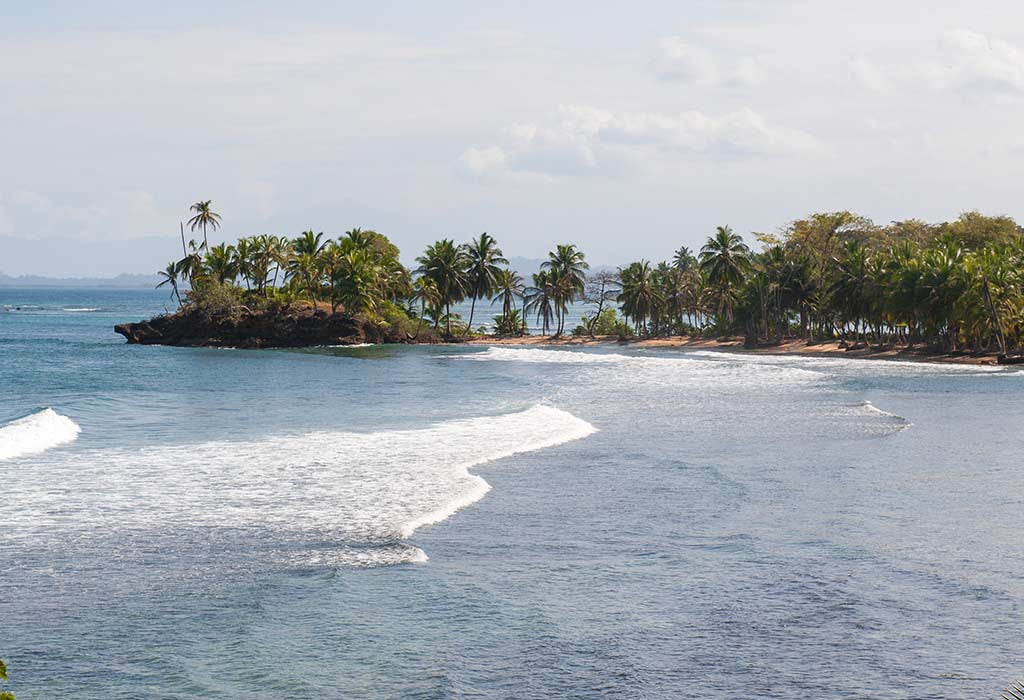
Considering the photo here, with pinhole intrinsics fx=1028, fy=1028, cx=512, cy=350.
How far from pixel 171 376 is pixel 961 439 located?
4145cm

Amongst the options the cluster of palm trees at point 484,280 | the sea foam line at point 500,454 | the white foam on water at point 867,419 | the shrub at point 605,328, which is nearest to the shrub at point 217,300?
the cluster of palm trees at point 484,280

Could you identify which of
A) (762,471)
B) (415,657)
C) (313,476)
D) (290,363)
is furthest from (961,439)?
(290,363)

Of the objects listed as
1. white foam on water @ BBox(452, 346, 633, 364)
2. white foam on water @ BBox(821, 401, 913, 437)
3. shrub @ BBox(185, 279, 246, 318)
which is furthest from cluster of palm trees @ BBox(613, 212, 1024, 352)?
shrub @ BBox(185, 279, 246, 318)

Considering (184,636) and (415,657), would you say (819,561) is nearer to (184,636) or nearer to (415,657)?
(415,657)

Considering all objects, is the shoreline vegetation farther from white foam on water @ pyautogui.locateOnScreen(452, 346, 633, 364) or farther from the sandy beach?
white foam on water @ pyautogui.locateOnScreen(452, 346, 633, 364)

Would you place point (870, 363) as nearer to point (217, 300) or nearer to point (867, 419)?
point (867, 419)

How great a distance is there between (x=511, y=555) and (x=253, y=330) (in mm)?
80705

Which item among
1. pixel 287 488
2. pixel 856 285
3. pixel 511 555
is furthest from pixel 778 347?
pixel 511 555

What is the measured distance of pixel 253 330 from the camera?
9356cm

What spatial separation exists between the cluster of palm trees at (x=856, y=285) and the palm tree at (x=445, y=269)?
17.7 meters

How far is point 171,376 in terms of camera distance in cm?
5672

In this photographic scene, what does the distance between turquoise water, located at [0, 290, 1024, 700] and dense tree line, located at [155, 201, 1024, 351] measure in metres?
45.8

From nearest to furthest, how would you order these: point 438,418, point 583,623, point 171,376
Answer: point 583,623 → point 438,418 → point 171,376

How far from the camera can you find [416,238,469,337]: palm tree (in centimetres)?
10594
